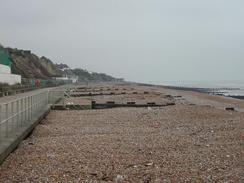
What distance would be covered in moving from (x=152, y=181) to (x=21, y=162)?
333 cm

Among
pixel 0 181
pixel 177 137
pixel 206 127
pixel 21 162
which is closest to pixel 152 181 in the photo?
pixel 0 181

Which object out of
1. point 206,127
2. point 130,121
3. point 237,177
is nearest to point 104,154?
point 237,177

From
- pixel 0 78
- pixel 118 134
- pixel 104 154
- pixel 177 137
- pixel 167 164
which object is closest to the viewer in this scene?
pixel 167 164

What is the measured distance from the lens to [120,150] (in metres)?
11.3

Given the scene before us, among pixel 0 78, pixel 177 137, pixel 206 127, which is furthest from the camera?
pixel 0 78

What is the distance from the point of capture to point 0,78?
4291 centimetres

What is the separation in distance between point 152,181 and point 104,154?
2.96m

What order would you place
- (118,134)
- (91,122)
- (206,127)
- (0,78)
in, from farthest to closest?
(0,78) < (91,122) < (206,127) < (118,134)

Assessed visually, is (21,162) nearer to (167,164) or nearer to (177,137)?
(167,164)

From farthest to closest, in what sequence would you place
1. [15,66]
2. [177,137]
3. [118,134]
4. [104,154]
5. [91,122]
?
[15,66]
[91,122]
[118,134]
[177,137]
[104,154]

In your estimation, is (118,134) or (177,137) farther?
(118,134)

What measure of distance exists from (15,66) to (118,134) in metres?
72.0

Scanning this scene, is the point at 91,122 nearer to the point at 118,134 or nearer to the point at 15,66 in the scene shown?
the point at 118,134

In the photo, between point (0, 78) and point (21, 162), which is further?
point (0, 78)
